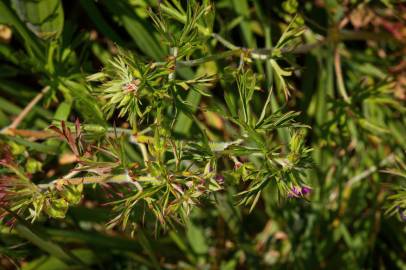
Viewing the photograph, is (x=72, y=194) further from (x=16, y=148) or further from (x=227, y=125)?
(x=227, y=125)

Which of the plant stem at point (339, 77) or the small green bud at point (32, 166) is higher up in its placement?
the small green bud at point (32, 166)

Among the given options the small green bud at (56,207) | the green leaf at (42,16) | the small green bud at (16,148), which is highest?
the green leaf at (42,16)

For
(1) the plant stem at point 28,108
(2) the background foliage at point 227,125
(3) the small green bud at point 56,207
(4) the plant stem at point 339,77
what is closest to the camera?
(3) the small green bud at point 56,207

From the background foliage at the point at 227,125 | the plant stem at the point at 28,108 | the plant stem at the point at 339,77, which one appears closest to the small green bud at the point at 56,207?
the background foliage at the point at 227,125

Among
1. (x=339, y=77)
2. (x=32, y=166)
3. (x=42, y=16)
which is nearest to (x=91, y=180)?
(x=32, y=166)

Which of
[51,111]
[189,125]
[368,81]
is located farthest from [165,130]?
[368,81]

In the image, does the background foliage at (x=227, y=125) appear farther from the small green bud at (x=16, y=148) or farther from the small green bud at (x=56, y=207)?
the small green bud at (x=56, y=207)

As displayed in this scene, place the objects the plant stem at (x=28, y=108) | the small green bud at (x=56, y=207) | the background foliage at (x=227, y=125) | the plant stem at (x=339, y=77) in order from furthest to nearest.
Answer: the plant stem at (x=339, y=77) < the plant stem at (x=28, y=108) < the background foliage at (x=227, y=125) < the small green bud at (x=56, y=207)

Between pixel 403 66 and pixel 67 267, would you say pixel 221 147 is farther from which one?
pixel 403 66
